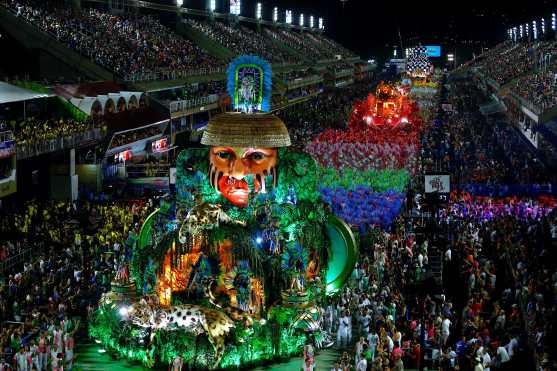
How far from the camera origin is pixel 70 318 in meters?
21.9

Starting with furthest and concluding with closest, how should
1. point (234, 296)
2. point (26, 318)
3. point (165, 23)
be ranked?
point (165, 23) → point (26, 318) → point (234, 296)

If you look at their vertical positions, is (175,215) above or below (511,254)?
above

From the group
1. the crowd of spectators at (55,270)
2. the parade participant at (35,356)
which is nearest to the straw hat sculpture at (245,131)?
the crowd of spectators at (55,270)

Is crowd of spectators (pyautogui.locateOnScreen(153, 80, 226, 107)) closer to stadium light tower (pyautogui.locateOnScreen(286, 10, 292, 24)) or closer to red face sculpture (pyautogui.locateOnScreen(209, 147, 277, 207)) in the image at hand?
red face sculpture (pyautogui.locateOnScreen(209, 147, 277, 207))

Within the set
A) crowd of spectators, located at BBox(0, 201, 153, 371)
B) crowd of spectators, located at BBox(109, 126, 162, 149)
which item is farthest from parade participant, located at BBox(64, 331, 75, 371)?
crowd of spectators, located at BBox(109, 126, 162, 149)

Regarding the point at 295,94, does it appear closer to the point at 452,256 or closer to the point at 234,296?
the point at 452,256

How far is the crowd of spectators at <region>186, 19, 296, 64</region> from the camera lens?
8450cm

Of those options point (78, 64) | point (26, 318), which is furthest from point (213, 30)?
point (26, 318)

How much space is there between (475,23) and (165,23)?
82.0 m

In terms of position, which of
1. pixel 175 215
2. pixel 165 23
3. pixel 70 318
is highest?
pixel 165 23

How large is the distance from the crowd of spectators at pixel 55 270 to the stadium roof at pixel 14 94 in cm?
438

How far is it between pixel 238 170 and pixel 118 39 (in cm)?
3961

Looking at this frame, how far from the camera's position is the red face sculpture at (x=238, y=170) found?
21469 mm

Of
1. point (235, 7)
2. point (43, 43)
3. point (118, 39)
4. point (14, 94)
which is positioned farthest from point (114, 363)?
point (235, 7)
